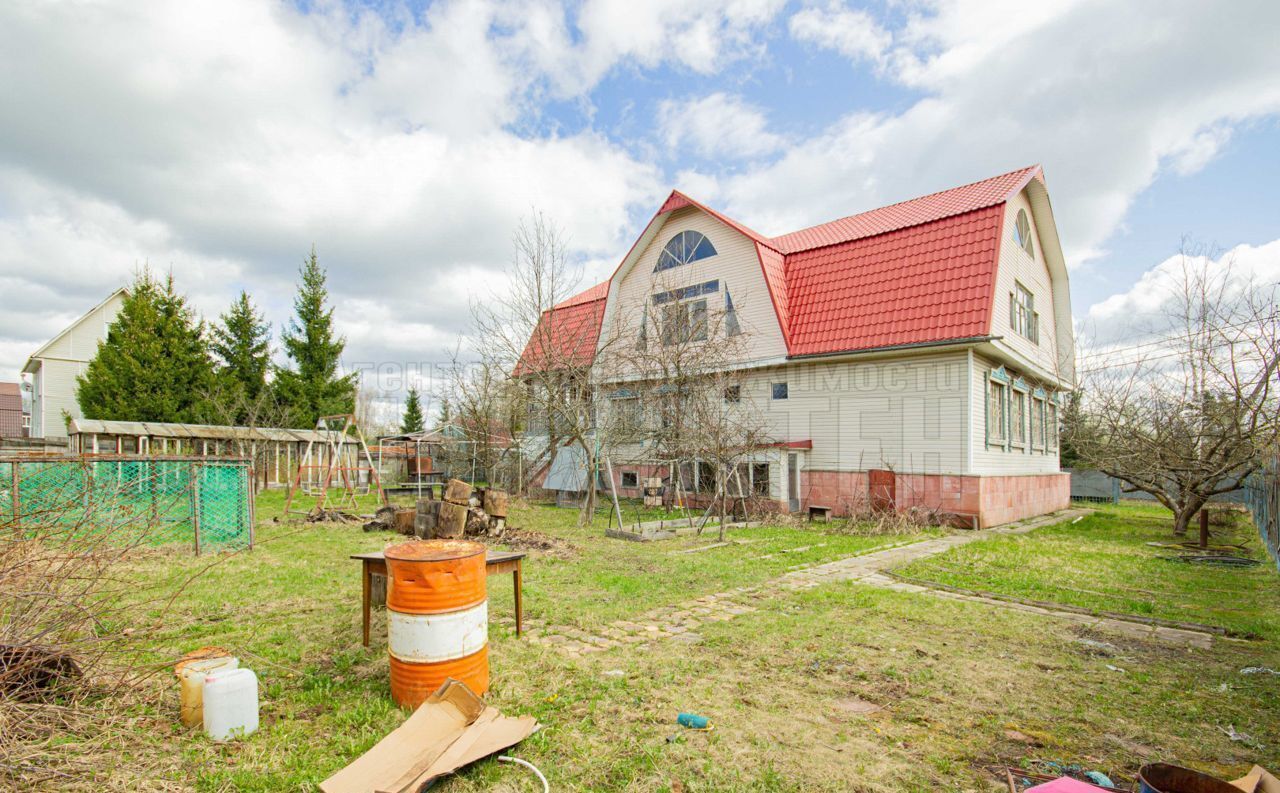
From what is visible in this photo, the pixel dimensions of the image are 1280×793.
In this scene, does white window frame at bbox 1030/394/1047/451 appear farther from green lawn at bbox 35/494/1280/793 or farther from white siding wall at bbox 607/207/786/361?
green lawn at bbox 35/494/1280/793

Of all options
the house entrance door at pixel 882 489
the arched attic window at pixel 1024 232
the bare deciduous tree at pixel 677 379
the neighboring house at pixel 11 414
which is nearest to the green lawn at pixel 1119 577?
the house entrance door at pixel 882 489

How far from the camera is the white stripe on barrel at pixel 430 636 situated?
379 centimetres

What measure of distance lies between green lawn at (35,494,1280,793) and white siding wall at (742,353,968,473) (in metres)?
7.89

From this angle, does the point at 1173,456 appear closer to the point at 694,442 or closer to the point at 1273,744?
the point at 694,442

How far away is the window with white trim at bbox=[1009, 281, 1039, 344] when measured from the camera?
15672 mm

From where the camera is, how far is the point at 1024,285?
16.7 m

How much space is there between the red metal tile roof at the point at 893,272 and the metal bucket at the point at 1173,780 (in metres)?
11.6

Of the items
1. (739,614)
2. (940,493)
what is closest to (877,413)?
(940,493)

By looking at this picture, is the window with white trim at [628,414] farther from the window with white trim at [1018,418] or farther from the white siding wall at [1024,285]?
the window with white trim at [1018,418]

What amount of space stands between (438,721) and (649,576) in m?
4.86

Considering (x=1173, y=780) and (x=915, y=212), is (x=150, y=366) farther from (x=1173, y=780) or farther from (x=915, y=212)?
(x=1173, y=780)

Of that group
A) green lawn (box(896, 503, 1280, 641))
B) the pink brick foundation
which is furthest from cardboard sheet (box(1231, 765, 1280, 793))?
the pink brick foundation

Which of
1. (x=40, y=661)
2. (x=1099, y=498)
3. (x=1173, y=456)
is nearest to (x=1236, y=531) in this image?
(x=1173, y=456)

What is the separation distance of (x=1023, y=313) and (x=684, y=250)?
9519 mm
